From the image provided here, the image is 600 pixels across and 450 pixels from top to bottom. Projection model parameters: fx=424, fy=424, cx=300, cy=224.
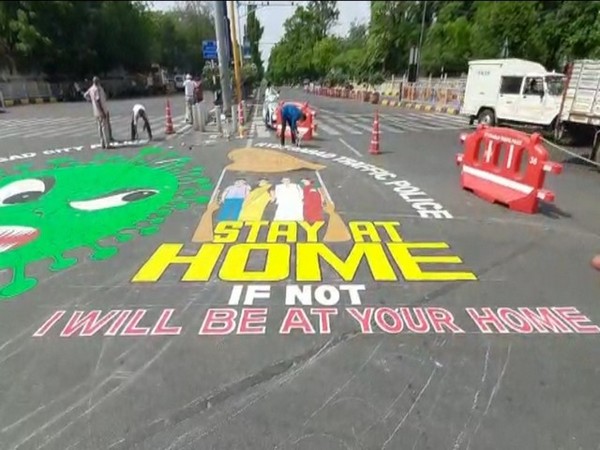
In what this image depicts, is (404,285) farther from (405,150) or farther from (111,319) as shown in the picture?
(405,150)

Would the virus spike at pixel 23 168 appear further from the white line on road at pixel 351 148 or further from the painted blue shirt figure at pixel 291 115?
the white line on road at pixel 351 148

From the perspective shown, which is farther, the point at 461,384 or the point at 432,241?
the point at 432,241

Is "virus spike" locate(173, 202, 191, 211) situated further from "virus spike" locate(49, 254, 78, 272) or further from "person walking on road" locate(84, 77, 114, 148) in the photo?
"person walking on road" locate(84, 77, 114, 148)

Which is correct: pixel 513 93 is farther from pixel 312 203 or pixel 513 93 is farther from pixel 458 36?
pixel 458 36

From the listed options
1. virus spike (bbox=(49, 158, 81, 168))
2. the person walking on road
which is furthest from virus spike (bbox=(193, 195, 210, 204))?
the person walking on road

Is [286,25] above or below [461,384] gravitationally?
above

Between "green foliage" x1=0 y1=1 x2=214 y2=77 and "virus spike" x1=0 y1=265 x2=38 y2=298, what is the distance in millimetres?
42249

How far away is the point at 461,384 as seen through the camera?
117 inches

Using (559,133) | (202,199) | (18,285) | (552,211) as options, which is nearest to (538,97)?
(559,133)

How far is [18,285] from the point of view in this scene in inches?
172

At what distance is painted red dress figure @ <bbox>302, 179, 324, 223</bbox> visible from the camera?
249 inches

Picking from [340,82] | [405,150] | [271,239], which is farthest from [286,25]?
[271,239]

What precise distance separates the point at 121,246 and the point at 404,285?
350 cm

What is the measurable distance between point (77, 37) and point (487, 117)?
140 feet
